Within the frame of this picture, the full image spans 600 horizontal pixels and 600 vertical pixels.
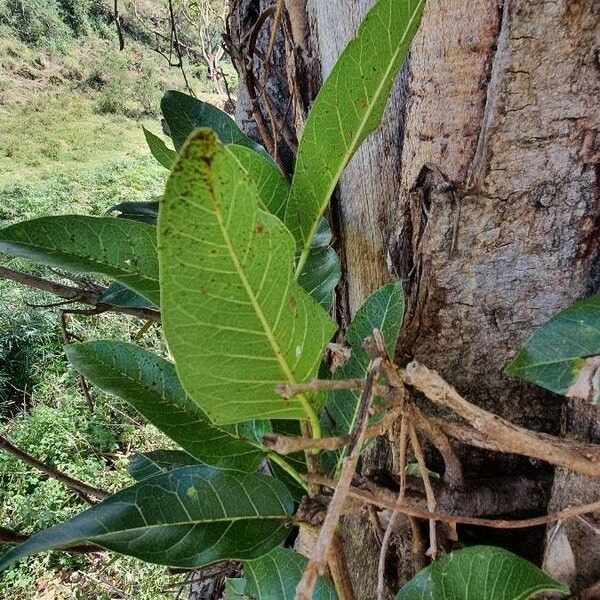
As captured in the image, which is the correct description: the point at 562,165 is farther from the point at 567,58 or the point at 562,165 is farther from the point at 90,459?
the point at 90,459

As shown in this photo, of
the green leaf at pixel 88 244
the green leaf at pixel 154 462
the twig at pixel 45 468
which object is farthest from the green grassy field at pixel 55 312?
the green leaf at pixel 88 244

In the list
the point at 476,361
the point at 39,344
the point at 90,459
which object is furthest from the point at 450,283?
the point at 39,344

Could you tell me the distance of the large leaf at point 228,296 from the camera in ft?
0.60

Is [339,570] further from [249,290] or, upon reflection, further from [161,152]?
[161,152]

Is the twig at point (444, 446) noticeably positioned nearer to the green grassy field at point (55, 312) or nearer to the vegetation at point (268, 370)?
the vegetation at point (268, 370)

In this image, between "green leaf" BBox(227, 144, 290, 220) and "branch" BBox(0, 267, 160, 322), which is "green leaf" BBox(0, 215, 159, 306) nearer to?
"green leaf" BBox(227, 144, 290, 220)

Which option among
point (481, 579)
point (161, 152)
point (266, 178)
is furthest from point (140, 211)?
point (481, 579)

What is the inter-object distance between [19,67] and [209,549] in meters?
9.54

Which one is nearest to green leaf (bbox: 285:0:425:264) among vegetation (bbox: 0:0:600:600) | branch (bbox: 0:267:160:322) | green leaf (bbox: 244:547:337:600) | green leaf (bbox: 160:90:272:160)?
vegetation (bbox: 0:0:600:600)

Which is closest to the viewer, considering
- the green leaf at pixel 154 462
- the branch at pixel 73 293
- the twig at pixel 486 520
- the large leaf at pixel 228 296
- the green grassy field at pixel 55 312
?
the large leaf at pixel 228 296

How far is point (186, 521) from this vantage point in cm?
30

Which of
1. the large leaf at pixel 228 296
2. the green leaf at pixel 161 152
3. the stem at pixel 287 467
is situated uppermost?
the green leaf at pixel 161 152

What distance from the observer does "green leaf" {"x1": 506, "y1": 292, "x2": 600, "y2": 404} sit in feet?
0.89

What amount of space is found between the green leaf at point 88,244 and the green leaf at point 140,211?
19 centimetres
